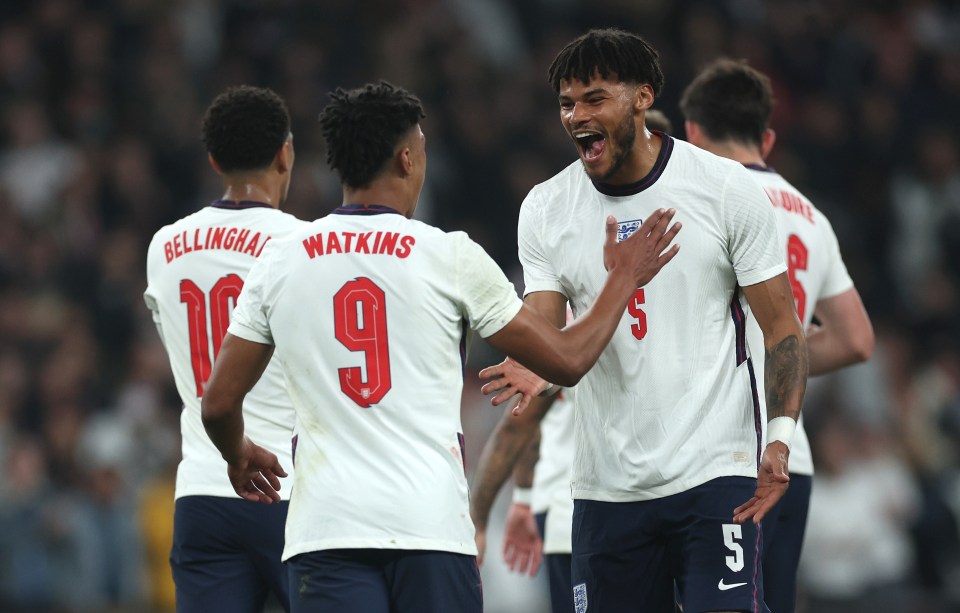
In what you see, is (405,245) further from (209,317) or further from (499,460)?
(499,460)

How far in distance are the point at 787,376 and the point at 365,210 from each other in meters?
1.55

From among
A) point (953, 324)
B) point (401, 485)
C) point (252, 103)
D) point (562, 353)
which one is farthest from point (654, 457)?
point (953, 324)

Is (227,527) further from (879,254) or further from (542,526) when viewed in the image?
(879,254)

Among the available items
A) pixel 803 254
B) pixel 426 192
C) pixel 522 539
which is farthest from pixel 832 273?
pixel 426 192

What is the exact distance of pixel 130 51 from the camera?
→ 1465 centimetres

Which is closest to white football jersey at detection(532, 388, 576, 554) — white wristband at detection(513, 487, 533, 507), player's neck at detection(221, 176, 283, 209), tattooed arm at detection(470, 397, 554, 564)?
white wristband at detection(513, 487, 533, 507)

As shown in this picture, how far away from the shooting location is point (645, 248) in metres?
4.91

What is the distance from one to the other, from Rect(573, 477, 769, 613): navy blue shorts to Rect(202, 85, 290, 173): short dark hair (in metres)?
1.90

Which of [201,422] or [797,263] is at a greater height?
[797,263]

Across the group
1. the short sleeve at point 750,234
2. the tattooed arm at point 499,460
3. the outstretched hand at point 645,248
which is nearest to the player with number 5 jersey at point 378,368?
the outstretched hand at point 645,248

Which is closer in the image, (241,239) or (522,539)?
(241,239)

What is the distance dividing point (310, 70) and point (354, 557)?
10.3m

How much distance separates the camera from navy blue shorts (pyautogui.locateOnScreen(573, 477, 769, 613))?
16.6 feet

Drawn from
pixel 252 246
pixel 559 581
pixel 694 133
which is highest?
pixel 694 133
